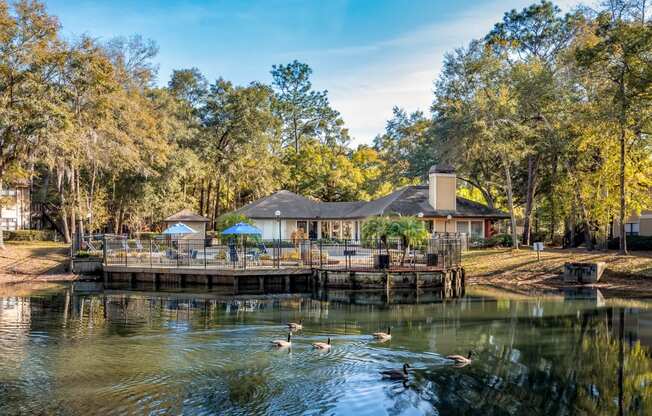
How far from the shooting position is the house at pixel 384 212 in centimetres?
4253

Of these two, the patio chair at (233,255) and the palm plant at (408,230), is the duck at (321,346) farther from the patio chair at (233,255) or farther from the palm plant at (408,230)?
the patio chair at (233,255)

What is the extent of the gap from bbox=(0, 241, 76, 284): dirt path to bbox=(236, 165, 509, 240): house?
545 inches

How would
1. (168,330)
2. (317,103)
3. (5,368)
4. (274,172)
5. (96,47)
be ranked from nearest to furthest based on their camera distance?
1. (5,368)
2. (168,330)
3. (96,47)
4. (274,172)
5. (317,103)

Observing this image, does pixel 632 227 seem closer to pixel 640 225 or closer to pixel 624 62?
pixel 640 225

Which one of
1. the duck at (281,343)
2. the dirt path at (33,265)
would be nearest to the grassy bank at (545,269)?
the duck at (281,343)

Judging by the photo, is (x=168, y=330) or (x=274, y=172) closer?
(x=168, y=330)

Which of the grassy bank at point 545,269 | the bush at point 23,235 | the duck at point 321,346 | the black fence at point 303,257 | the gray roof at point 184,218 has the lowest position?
the duck at point 321,346

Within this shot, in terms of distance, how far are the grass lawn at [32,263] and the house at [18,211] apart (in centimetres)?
1563

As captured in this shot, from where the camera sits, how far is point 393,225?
2800 cm

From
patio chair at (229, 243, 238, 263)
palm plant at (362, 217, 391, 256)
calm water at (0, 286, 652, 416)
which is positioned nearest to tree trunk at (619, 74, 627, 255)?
calm water at (0, 286, 652, 416)

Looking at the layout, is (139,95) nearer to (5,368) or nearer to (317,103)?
(317,103)

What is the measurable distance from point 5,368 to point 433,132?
34.8 meters

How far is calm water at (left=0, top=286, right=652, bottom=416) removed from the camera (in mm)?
11391

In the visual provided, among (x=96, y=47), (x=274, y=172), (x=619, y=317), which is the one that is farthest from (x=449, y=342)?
(x=274, y=172)
